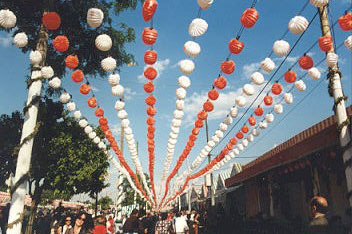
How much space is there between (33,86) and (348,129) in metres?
6.28

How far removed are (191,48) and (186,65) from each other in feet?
2.10

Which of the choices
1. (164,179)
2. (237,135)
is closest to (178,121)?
(237,135)

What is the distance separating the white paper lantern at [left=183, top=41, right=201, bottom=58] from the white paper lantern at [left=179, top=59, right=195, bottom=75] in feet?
1.59

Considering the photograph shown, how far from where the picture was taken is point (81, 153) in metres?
15.2

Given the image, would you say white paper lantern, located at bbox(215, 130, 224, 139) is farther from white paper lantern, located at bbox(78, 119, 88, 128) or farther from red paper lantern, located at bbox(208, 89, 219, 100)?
white paper lantern, located at bbox(78, 119, 88, 128)

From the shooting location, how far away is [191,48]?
618 cm

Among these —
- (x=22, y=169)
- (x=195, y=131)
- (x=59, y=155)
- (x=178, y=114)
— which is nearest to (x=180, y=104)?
(x=178, y=114)

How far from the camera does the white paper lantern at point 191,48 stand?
6.17 meters

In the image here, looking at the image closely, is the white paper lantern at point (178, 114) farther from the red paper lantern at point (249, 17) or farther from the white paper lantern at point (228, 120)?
the red paper lantern at point (249, 17)

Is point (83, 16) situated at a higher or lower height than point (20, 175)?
higher

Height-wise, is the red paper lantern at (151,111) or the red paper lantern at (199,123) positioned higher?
the red paper lantern at (151,111)

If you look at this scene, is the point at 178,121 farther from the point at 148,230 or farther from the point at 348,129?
the point at 348,129

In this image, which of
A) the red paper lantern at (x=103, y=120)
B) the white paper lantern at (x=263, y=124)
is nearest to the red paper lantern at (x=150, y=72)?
the red paper lantern at (x=103, y=120)

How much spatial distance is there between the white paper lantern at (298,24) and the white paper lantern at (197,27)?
172 cm
